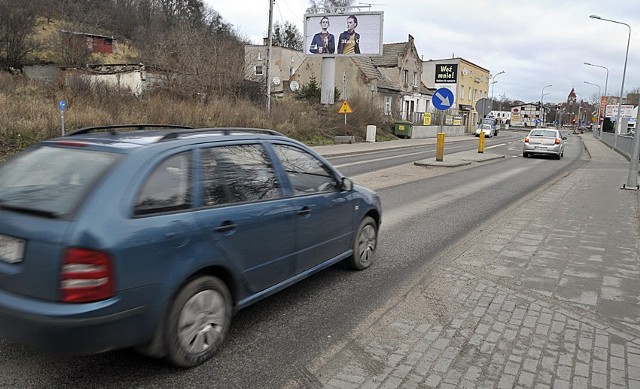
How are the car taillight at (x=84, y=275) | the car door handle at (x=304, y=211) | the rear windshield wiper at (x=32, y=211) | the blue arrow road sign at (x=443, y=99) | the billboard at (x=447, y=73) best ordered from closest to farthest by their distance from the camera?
1. the car taillight at (x=84, y=275)
2. the rear windshield wiper at (x=32, y=211)
3. the car door handle at (x=304, y=211)
4. the blue arrow road sign at (x=443, y=99)
5. the billboard at (x=447, y=73)

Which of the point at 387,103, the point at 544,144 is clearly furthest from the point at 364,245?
the point at 387,103

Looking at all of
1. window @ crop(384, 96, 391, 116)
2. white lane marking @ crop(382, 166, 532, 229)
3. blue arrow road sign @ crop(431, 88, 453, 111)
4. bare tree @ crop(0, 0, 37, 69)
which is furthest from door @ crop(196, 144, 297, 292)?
window @ crop(384, 96, 391, 116)

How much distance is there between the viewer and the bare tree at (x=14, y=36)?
37750 mm

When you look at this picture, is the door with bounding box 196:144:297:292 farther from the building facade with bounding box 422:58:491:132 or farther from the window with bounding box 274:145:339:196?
the building facade with bounding box 422:58:491:132

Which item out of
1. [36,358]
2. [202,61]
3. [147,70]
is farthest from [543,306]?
[147,70]

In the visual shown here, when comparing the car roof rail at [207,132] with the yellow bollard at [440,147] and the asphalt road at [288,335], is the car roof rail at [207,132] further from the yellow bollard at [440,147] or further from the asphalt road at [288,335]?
the yellow bollard at [440,147]

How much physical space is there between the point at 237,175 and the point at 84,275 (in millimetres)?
1408

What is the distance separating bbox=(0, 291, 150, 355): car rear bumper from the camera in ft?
9.01

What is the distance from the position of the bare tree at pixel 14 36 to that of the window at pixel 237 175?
4124 centimetres

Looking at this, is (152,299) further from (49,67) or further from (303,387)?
(49,67)

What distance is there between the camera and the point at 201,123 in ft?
75.7

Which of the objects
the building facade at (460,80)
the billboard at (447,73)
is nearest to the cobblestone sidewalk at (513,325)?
the building facade at (460,80)

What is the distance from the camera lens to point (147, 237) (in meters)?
2.97

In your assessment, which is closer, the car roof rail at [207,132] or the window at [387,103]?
the car roof rail at [207,132]
